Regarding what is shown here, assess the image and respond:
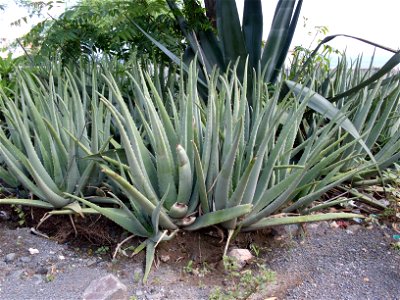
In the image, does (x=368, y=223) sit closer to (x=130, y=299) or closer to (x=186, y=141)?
(x=186, y=141)

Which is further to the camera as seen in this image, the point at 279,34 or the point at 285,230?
the point at 279,34

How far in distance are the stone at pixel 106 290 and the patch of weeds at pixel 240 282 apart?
31 centimetres

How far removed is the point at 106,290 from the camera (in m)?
1.68

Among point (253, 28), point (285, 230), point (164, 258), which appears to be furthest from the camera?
point (253, 28)

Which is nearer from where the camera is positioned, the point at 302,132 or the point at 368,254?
the point at 368,254

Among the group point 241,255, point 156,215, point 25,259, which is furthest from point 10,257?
point 241,255

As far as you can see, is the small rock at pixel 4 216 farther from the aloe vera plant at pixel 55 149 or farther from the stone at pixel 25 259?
the stone at pixel 25 259

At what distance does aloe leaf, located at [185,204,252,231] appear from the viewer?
1.76m

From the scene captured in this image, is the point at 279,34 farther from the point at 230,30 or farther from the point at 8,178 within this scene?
the point at 8,178

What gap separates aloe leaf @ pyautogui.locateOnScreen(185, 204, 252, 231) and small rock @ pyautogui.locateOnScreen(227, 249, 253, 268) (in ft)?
0.54

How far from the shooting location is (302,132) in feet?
9.40

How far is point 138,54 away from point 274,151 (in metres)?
1.73

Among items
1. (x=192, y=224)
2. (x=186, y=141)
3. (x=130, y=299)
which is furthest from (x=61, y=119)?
(x=130, y=299)

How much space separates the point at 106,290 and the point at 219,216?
0.49 m
